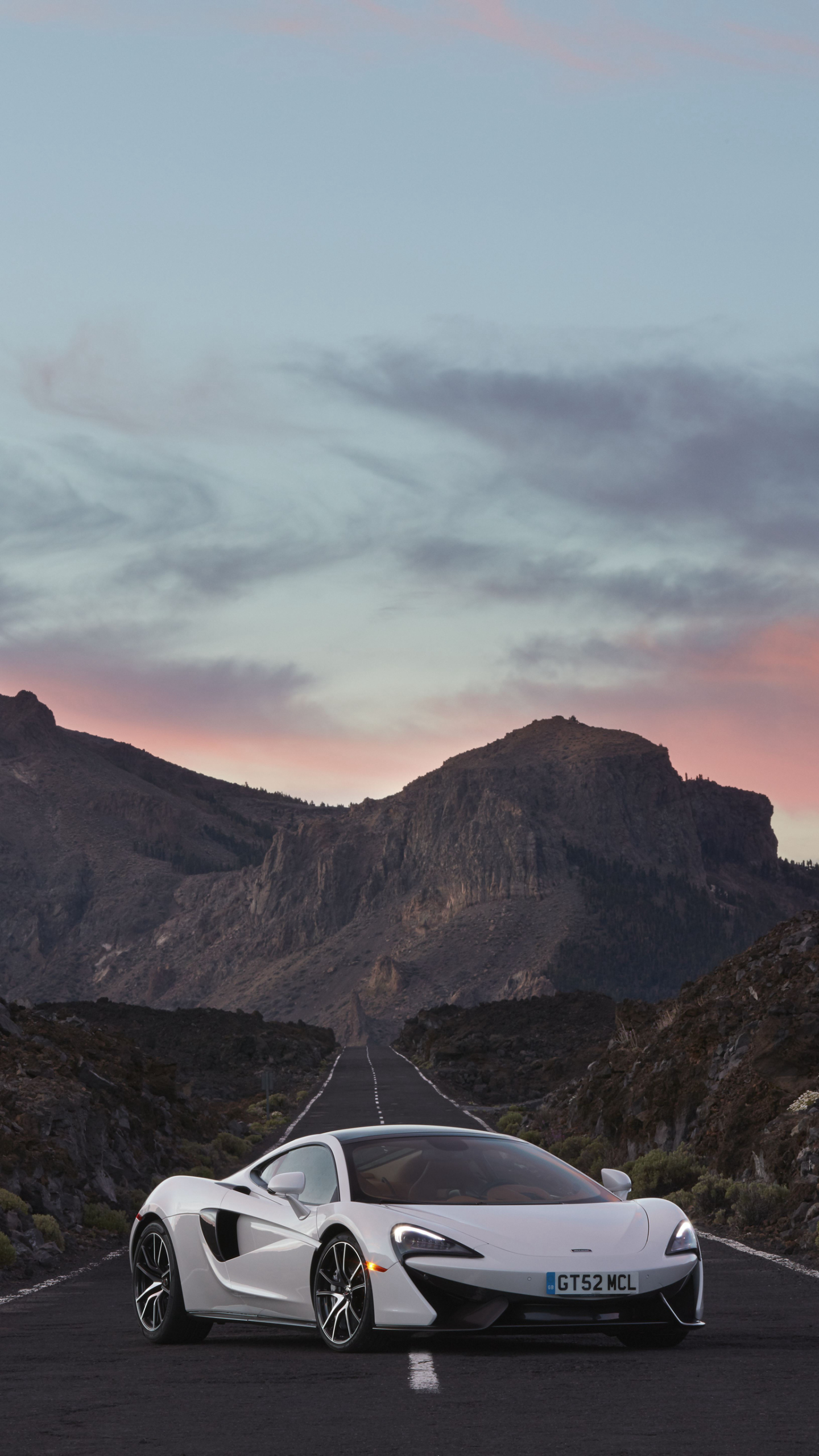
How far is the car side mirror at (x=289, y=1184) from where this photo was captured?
9648 mm

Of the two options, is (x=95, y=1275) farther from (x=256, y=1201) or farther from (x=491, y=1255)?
(x=491, y=1255)

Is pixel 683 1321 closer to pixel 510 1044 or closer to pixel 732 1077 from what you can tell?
pixel 732 1077

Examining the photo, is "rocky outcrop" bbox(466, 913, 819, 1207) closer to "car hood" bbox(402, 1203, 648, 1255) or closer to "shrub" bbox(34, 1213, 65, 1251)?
"shrub" bbox(34, 1213, 65, 1251)

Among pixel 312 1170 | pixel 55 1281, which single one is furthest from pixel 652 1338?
pixel 55 1281

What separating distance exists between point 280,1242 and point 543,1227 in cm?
175

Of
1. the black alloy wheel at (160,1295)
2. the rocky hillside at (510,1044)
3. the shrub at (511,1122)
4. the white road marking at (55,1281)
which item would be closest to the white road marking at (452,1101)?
the shrub at (511,1122)

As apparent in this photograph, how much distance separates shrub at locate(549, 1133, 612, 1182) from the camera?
30.5m

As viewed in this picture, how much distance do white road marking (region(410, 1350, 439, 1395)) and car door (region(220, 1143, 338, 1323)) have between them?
687mm

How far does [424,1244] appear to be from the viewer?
9227 mm

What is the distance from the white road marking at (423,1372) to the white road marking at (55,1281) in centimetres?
592

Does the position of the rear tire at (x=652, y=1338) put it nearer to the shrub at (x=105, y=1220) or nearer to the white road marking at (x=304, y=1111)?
the shrub at (x=105, y=1220)

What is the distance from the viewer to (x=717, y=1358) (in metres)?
9.56

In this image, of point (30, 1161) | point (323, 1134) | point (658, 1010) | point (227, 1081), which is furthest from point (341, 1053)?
point (323, 1134)

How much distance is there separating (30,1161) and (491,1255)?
1469cm
